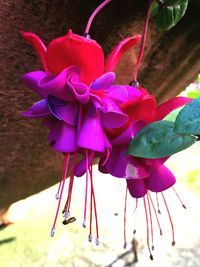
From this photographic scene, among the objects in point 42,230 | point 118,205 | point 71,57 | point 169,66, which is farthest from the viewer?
point 118,205

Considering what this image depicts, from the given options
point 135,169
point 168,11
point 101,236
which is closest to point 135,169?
point 135,169

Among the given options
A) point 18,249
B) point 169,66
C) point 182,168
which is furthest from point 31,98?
point 182,168

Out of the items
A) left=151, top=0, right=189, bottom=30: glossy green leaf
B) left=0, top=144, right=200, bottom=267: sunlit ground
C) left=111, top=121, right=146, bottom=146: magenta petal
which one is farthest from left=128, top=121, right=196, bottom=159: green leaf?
left=0, top=144, right=200, bottom=267: sunlit ground

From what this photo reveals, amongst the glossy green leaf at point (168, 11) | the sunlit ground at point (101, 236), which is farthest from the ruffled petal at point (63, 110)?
the sunlit ground at point (101, 236)

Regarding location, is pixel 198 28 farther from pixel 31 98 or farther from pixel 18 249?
pixel 18 249

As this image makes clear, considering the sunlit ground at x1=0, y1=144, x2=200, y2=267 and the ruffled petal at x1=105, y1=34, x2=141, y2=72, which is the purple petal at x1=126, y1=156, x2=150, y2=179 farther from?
the sunlit ground at x1=0, y1=144, x2=200, y2=267

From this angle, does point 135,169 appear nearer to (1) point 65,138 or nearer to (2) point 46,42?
(1) point 65,138

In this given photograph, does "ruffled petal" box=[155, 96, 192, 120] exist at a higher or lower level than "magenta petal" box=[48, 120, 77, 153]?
higher
